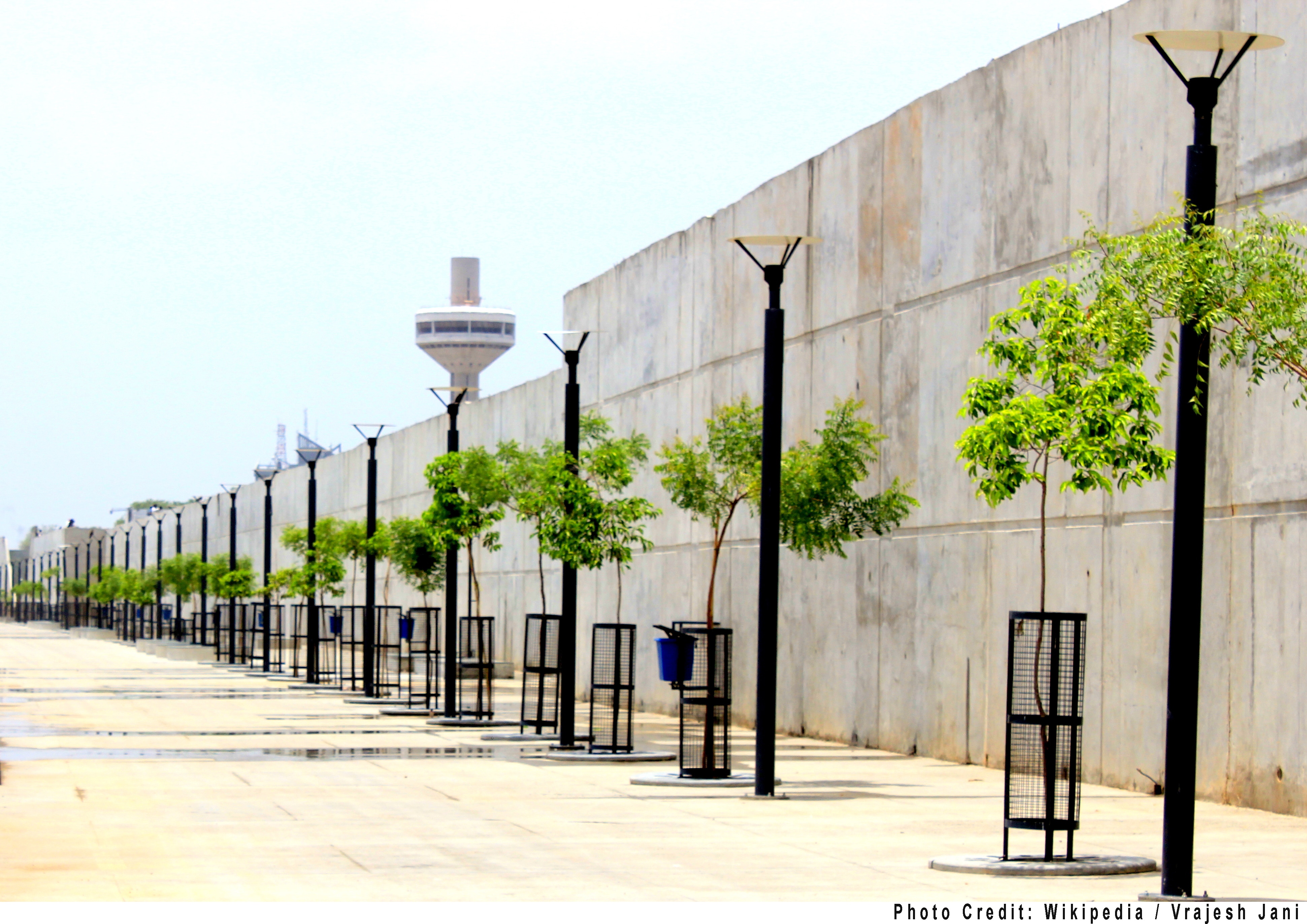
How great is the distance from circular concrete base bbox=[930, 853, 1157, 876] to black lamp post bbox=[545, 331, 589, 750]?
10820 mm

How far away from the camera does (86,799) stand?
18.7m

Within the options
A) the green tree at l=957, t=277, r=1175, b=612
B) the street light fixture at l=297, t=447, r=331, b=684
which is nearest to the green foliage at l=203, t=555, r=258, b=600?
the street light fixture at l=297, t=447, r=331, b=684

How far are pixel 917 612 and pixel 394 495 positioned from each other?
4522 centimetres

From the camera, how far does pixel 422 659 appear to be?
183 ft

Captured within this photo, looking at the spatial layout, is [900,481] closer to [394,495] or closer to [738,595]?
[738,595]

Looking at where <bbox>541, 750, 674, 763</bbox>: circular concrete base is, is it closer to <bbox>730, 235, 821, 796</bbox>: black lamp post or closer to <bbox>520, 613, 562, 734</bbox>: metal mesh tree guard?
<bbox>520, 613, 562, 734</bbox>: metal mesh tree guard

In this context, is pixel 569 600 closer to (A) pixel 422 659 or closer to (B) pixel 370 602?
(B) pixel 370 602

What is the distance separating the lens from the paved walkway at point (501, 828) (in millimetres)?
12625

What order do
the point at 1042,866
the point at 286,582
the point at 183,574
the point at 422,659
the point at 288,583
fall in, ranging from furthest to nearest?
the point at 183,574, the point at 288,583, the point at 422,659, the point at 286,582, the point at 1042,866

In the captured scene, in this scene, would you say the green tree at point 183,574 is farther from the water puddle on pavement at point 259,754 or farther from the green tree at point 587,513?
the green tree at point 587,513

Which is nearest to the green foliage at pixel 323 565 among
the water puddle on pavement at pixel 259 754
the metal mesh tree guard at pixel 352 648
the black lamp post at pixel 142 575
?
the metal mesh tree guard at pixel 352 648

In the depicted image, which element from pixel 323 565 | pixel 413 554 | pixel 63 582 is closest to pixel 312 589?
pixel 323 565

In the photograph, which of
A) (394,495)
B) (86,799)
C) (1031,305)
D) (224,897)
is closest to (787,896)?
(224,897)

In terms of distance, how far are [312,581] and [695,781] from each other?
28172 millimetres
